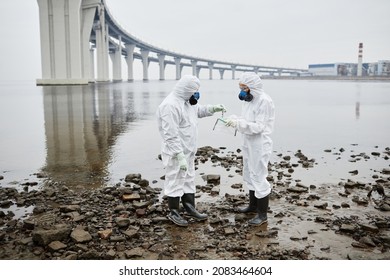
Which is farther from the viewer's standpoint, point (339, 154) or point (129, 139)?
point (129, 139)

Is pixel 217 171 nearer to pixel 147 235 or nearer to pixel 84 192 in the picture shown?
pixel 84 192

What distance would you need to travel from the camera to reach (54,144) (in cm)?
1074

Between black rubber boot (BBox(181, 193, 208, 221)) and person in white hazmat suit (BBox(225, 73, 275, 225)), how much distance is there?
66cm

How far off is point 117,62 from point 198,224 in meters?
99.2

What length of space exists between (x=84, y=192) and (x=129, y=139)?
5347 mm

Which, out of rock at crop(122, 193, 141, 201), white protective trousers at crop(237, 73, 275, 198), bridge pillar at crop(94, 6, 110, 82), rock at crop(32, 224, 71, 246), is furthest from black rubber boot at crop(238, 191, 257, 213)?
bridge pillar at crop(94, 6, 110, 82)

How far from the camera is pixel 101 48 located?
262 ft

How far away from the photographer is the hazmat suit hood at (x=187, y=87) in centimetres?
494

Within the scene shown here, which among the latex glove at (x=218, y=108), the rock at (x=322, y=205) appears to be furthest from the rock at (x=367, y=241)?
the latex glove at (x=218, y=108)

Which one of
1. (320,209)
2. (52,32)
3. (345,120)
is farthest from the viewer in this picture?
(52,32)

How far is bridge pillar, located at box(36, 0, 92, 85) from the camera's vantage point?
5462 cm
